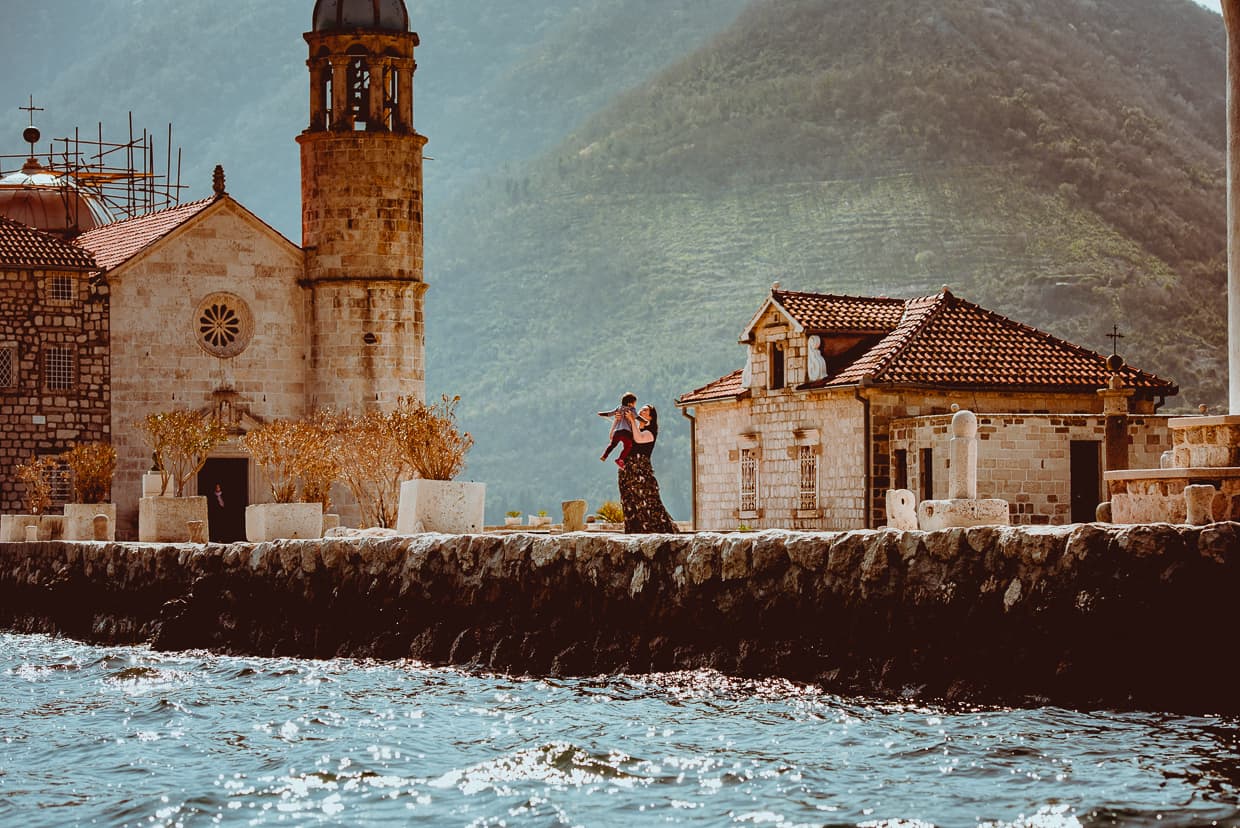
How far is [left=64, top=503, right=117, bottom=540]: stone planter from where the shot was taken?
32000 millimetres

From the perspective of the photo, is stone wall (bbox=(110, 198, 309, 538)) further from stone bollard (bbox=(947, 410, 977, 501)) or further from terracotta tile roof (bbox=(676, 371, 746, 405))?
stone bollard (bbox=(947, 410, 977, 501))

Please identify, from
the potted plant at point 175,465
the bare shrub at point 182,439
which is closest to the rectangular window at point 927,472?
the potted plant at point 175,465

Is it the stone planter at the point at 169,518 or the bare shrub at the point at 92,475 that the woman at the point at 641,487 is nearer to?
the stone planter at the point at 169,518

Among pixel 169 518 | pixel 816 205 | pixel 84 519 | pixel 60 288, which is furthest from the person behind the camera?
pixel 816 205

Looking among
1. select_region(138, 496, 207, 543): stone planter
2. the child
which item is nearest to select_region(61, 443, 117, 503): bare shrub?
select_region(138, 496, 207, 543): stone planter

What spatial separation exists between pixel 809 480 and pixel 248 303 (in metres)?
14.3

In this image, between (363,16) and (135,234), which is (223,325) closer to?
(135,234)

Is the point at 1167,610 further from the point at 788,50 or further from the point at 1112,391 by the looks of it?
the point at 788,50

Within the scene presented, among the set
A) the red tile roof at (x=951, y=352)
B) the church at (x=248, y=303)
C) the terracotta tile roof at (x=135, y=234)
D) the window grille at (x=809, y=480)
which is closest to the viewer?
the red tile roof at (x=951, y=352)

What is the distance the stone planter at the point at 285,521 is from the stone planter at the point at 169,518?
3.44 meters

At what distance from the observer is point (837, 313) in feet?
123

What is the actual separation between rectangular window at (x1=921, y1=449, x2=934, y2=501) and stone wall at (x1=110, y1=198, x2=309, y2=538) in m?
16.0

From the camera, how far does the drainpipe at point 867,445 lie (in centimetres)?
3384

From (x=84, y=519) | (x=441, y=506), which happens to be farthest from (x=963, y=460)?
(x=84, y=519)
